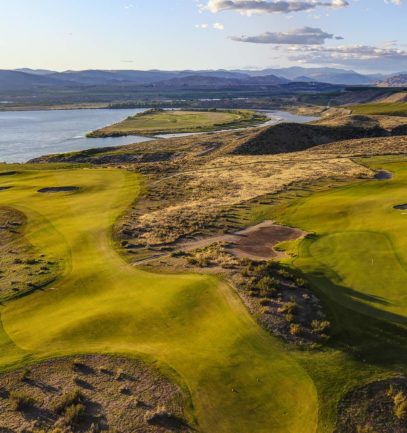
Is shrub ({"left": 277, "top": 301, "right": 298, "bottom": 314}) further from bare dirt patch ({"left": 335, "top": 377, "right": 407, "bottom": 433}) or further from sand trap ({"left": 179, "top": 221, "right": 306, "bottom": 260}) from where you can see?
sand trap ({"left": 179, "top": 221, "right": 306, "bottom": 260})

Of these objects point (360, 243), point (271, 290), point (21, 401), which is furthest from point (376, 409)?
point (360, 243)

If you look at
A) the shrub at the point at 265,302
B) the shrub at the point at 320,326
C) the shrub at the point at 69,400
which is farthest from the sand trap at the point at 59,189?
the shrub at the point at 69,400

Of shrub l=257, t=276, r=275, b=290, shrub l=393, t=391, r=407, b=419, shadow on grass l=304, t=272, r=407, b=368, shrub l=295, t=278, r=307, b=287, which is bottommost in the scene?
shrub l=393, t=391, r=407, b=419

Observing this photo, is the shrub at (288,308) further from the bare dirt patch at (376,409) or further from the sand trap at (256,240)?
the sand trap at (256,240)

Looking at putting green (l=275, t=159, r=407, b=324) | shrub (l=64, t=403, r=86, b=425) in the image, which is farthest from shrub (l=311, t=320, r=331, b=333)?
shrub (l=64, t=403, r=86, b=425)

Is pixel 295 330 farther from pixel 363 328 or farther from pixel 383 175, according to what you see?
pixel 383 175
